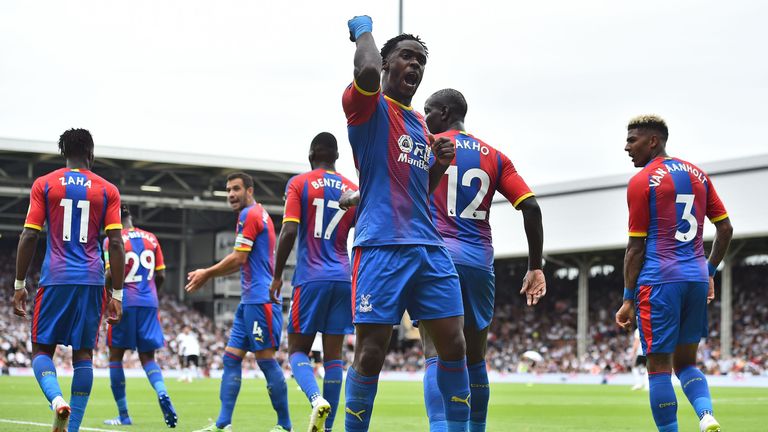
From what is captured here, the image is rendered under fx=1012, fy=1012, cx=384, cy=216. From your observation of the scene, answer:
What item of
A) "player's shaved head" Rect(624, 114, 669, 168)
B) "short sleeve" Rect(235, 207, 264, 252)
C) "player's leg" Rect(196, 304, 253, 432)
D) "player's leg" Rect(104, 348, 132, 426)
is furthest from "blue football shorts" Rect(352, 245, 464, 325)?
"player's leg" Rect(104, 348, 132, 426)

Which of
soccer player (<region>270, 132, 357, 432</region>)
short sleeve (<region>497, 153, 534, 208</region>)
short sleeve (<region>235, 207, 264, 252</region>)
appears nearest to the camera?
short sleeve (<region>497, 153, 534, 208</region>)

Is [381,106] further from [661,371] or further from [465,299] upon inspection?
[661,371]

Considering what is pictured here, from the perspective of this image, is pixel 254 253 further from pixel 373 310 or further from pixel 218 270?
pixel 373 310

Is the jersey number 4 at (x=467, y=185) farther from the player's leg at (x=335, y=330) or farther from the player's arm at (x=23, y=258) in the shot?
the player's arm at (x=23, y=258)

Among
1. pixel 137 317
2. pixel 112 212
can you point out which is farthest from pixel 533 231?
pixel 137 317

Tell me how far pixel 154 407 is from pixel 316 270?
7.94 metres

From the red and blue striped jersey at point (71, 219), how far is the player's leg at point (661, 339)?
4.16 meters

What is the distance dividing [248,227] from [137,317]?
2740 mm

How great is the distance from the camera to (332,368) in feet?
28.9

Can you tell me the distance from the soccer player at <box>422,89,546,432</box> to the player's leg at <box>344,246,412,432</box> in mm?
1256

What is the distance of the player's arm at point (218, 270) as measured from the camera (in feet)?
27.5

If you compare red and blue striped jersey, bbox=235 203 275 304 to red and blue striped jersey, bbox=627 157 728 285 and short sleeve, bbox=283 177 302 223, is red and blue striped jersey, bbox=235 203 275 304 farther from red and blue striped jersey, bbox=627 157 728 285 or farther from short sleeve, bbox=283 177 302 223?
red and blue striped jersey, bbox=627 157 728 285

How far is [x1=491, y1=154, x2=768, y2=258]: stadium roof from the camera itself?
38.2 meters

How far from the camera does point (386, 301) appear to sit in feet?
18.3
